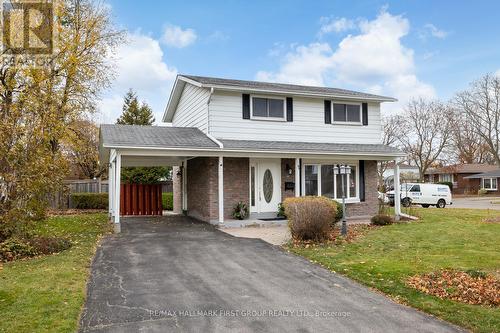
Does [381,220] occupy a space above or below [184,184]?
below

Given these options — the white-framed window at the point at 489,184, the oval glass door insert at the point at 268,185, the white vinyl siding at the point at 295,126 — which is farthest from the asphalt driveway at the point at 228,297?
the white-framed window at the point at 489,184

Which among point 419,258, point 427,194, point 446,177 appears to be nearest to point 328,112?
point 419,258

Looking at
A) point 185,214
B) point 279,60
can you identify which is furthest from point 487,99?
point 185,214

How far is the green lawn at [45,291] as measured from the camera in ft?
17.0

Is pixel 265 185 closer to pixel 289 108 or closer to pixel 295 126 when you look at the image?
pixel 295 126

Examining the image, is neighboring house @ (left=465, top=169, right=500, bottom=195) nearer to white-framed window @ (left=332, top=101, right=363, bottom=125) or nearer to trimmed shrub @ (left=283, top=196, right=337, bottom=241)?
white-framed window @ (left=332, top=101, right=363, bottom=125)

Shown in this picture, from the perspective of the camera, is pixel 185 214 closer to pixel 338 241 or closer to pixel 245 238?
pixel 245 238

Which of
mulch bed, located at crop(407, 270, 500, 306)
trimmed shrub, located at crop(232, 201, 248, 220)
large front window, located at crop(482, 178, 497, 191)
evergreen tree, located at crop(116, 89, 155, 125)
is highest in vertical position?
evergreen tree, located at crop(116, 89, 155, 125)

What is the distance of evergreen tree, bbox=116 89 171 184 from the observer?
27.9 m

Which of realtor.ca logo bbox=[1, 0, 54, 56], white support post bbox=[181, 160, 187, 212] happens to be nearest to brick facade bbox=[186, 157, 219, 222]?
white support post bbox=[181, 160, 187, 212]

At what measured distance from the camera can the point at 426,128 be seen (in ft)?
165

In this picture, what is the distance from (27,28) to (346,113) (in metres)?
15.1

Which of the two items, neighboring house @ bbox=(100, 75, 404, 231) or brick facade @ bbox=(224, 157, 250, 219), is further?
brick facade @ bbox=(224, 157, 250, 219)

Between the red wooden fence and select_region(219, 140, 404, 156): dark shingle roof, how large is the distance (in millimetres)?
6337
